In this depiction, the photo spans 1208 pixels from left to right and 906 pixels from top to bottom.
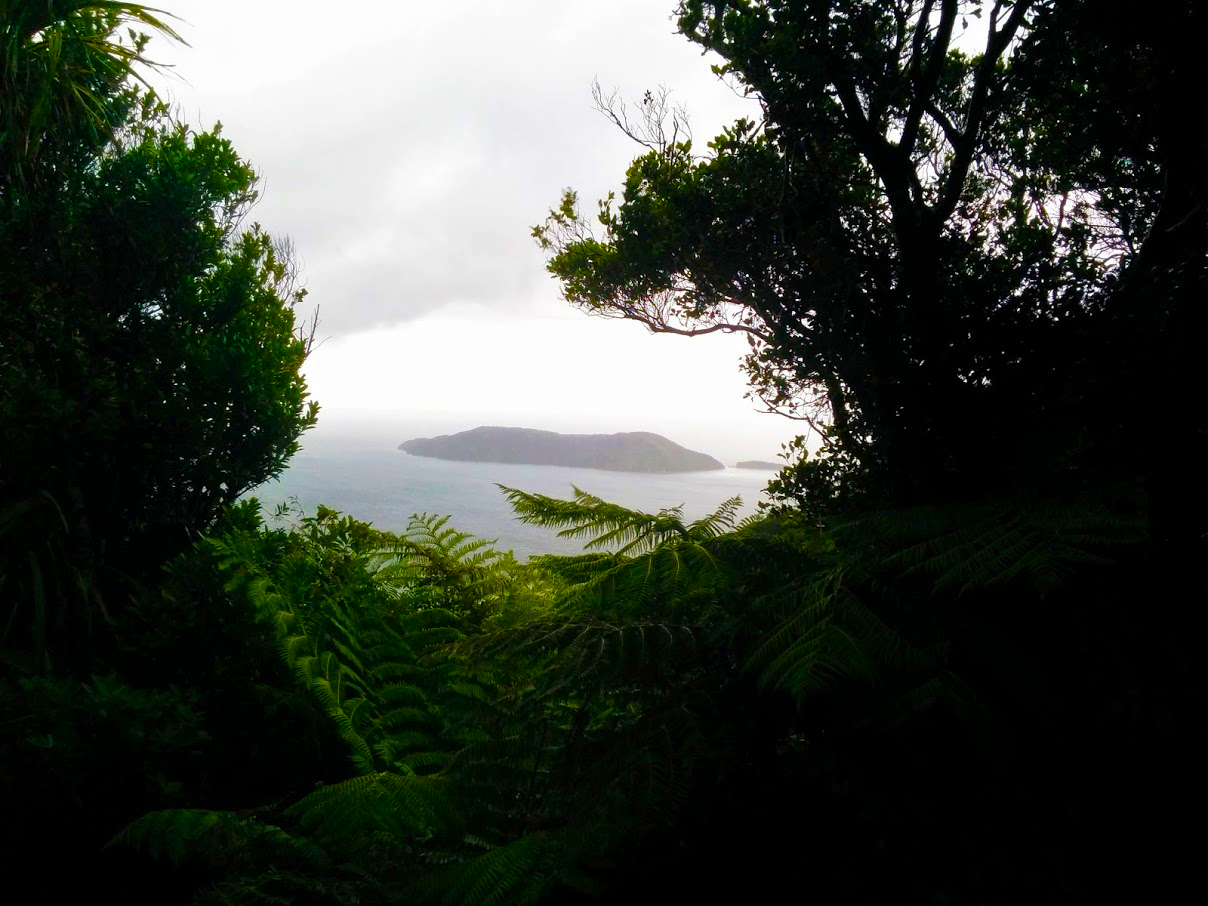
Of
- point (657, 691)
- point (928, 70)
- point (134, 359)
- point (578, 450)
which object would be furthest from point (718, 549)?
point (578, 450)

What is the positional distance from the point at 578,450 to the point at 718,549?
4.05 meters

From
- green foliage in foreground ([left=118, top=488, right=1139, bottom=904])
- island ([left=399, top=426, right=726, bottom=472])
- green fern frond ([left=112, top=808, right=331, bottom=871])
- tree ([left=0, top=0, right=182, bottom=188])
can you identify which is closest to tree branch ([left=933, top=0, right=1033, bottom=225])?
green foliage in foreground ([left=118, top=488, right=1139, bottom=904])

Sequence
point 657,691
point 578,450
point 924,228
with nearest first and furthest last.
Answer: point 657,691 < point 924,228 < point 578,450

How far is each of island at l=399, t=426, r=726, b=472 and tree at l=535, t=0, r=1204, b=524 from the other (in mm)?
2300

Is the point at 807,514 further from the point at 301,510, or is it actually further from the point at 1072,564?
the point at 301,510

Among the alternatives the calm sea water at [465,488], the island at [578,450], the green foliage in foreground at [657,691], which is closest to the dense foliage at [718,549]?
the green foliage in foreground at [657,691]

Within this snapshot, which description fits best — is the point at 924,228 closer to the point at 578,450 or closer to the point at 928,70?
the point at 928,70

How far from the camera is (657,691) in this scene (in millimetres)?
1464

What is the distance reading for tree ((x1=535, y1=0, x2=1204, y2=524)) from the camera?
182 centimetres

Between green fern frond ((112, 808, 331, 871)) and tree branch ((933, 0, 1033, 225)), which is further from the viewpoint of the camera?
tree branch ((933, 0, 1033, 225))

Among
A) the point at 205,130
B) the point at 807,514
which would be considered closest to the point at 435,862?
the point at 807,514

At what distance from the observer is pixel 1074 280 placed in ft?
6.36

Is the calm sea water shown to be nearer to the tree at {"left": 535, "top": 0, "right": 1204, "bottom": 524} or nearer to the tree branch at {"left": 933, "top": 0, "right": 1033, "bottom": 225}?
the tree at {"left": 535, "top": 0, "right": 1204, "bottom": 524}

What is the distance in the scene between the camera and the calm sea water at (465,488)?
382 centimetres
